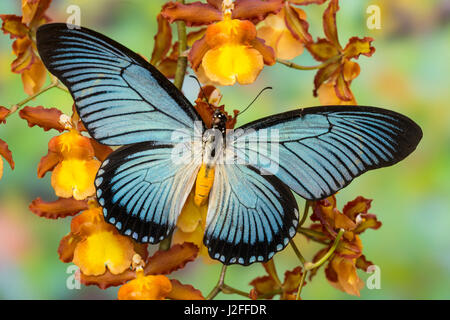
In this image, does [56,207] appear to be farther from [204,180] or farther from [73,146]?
[204,180]

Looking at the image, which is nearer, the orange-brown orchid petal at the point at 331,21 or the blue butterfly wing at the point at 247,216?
the blue butterfly wing at the point at 247,216

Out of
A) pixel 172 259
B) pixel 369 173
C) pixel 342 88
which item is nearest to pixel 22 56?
pixel 172 259

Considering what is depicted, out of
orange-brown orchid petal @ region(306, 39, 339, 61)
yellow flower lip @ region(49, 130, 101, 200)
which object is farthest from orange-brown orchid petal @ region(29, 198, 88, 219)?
orange-brown orchid petal @ region(306, 39, 339, 61)

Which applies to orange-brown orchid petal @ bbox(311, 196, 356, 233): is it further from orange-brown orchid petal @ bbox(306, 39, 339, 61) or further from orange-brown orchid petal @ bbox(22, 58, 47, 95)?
orange-brown orchid petal @ bbox(22, 58, 47, 95)

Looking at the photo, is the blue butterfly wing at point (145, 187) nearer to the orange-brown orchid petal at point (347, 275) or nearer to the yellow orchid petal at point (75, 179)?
the yellow orchid petal at point (75, 179)

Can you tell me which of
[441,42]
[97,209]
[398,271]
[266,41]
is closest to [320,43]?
[266,41]

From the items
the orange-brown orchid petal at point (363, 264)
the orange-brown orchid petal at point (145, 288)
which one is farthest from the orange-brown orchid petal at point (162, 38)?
the orange-brown orchid petal at point (363, 264)

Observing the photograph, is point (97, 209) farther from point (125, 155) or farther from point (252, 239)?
point (252, 239)
